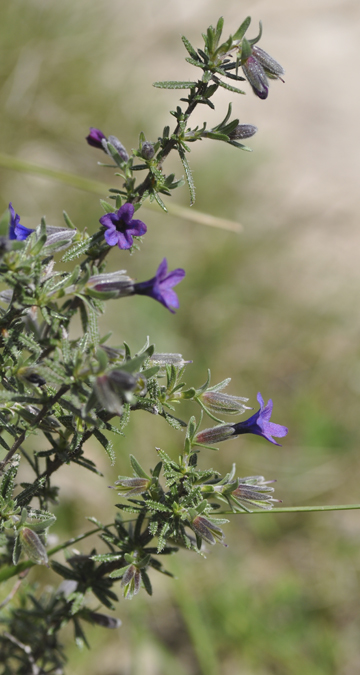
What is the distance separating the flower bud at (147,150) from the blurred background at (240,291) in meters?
3.17

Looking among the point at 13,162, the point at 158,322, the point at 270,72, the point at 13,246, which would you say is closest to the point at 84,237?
the point at 13,246

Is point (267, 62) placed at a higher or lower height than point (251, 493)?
higher

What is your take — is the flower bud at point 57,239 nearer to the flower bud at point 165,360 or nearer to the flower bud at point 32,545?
the flower bud at point 165,360

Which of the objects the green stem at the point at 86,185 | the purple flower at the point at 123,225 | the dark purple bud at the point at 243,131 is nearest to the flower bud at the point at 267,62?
the dark purple bud at the point at 243,131

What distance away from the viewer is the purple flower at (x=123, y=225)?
68.7 inches

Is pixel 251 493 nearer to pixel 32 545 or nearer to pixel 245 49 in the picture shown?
pixel 32 545

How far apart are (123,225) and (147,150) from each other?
29 centimetres

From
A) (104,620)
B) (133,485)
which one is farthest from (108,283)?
(104,620)

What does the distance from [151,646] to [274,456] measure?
198cm

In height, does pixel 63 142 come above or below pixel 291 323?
above

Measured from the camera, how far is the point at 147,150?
189cm

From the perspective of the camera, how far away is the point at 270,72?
6.57 ft

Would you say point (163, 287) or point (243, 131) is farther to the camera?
point (243, 131)

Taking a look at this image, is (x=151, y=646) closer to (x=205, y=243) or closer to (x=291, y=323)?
(x=291, y=323)
